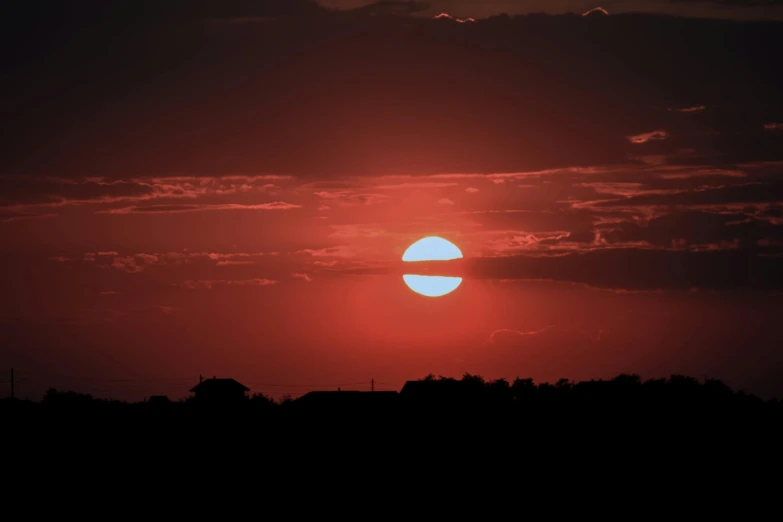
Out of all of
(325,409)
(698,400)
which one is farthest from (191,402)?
(698,400)

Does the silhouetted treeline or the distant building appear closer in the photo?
the silhouetted treeline

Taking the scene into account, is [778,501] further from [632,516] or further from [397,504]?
[397,504]

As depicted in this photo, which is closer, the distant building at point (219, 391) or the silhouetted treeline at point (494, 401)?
the silhouetted treeline at point (494, 401)

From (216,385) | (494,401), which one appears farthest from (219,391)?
(494,401)

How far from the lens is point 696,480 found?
72938 mm

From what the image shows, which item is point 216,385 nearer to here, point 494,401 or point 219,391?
point 219,391

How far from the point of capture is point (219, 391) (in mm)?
132000

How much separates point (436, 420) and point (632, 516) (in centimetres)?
2686

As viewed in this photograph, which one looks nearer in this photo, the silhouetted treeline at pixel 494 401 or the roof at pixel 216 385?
the silhouetted treeline at pixel 494 401

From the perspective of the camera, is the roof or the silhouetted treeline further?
the roof

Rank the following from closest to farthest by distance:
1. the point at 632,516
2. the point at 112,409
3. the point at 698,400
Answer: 1. the point at 632,516
2. the point at 698,400
3. the point at 112,409

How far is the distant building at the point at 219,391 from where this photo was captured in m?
130

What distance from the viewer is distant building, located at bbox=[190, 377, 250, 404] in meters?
130

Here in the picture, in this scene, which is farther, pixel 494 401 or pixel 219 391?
pixel 219 391
